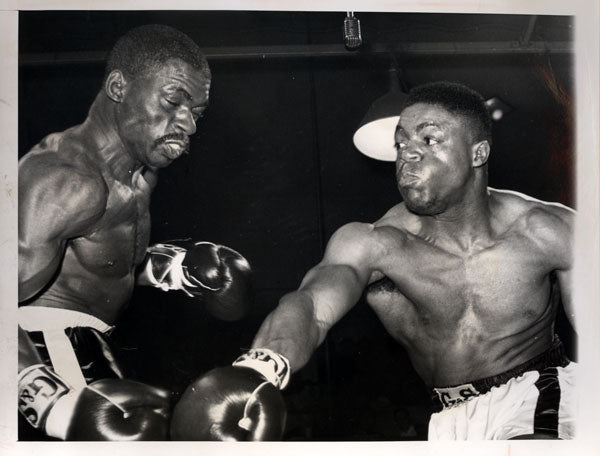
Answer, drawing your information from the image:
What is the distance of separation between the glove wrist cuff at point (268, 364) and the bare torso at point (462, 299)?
0.76 feet

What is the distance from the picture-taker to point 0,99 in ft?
5.54

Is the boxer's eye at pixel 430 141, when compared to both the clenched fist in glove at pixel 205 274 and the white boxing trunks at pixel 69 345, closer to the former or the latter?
the clenched fist in glove at pixel 205 274

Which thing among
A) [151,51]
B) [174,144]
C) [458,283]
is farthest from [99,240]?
[458,283]

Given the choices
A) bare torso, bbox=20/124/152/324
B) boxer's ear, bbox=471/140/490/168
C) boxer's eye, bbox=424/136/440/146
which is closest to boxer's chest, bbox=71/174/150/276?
bare torso, bbox=20/124/152/324

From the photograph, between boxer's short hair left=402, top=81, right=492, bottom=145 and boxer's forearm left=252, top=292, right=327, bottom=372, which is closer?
boxer's forearm left=252, top=292, right=327, bottom=372

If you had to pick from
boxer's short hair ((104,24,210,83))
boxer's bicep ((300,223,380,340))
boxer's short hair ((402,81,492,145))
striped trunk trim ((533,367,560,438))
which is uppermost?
boxer's short hair ((104,24,210,83))

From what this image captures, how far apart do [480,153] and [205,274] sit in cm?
64

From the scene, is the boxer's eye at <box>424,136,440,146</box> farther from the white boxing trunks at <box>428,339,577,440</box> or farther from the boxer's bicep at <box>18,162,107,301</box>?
the boxer's bicep at <box>18,162,107,301</box>

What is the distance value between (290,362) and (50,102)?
0.73 metres

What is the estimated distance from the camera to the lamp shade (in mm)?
1741

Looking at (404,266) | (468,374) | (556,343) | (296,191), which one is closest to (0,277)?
(296,191)

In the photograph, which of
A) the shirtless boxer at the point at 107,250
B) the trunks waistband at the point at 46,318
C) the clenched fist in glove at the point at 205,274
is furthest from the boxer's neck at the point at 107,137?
the trunks waistband at the point at 46,318

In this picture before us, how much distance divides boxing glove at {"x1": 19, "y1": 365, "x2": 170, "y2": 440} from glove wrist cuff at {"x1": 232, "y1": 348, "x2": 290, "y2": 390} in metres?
0.21

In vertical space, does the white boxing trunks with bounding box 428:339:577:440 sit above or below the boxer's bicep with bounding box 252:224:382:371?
below
